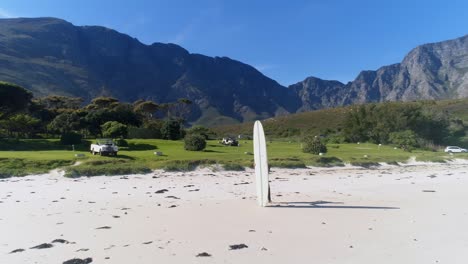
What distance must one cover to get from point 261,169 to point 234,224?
9.10 ft

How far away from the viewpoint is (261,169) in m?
10.8

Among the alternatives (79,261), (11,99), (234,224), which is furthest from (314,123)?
(79,261)

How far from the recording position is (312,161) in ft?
82.8

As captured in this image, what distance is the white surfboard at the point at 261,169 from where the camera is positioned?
417 inches

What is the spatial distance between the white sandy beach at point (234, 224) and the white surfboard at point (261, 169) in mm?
424

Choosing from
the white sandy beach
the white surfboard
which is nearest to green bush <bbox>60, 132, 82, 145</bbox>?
the white sandy beach

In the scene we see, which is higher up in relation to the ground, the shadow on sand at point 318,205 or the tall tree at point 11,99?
the tall tree at point 11,99

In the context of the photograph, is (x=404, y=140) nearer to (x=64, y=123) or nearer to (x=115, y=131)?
(x=115, y=131)

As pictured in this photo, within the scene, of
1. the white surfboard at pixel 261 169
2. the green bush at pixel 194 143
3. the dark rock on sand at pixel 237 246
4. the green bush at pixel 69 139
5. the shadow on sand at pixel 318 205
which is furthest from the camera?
the green bush at pixel 69 139

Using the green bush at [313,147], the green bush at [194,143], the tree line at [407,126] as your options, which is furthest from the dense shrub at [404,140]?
the green bush at [194,143]

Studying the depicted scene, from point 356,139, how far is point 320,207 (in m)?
48.6

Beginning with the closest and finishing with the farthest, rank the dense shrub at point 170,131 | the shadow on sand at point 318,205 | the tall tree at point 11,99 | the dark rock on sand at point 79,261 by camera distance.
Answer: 1. the dark rock on sand at point 79,261
2. the shadow on sand at point 318,205
3. the tall tree at point 11,99
4. the dense shrub at point 170,131

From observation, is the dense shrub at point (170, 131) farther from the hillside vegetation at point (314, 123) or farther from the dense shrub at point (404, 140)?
Answer: the hillside vegetation at point (314, 123)

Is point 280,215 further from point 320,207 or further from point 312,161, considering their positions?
point 312,161
